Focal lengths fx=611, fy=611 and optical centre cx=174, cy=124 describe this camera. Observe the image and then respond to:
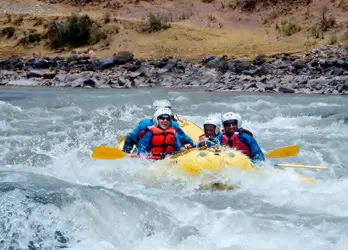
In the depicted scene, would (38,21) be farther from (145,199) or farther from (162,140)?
(145,199)

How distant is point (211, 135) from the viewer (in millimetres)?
7465

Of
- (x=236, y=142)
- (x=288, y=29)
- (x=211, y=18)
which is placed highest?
(x=236, y=142)

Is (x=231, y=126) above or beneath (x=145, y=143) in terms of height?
above

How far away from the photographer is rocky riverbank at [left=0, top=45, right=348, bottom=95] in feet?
61.0

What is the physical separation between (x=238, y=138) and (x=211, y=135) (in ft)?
1.25

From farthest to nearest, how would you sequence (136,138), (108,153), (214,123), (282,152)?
(136,138) → (282,152) → (108,153) → (214,123)

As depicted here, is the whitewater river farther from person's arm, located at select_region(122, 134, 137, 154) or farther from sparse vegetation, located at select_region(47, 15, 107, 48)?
sparse vegetation, located at select_region(47, 15, 107, 48)

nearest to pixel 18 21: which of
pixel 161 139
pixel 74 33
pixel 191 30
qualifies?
pixel 74 33

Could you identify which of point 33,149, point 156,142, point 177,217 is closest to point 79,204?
point 177,217

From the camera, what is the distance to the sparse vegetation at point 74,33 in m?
27.1

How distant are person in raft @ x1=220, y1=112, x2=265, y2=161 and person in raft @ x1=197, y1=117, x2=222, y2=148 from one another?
0.37 feet

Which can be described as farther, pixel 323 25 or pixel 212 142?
pixel 323 25

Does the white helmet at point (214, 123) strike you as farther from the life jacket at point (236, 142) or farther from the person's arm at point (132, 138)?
the person's arm at point (132, 138)

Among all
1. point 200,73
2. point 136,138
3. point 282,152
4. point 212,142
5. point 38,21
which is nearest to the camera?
point 212,142
